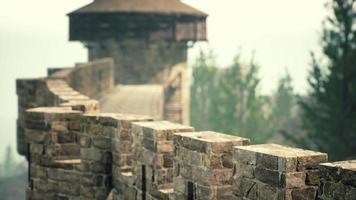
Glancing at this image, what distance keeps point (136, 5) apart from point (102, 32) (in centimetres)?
188

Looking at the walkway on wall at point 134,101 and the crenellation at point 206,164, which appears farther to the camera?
the walkway on wall at point 134,101

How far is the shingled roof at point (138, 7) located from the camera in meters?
30.1

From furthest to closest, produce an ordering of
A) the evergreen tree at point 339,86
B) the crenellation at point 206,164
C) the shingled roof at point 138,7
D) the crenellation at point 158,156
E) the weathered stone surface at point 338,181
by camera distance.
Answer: the shingled roof at point 138,7, the evergreen tree at point 339,86, the crenellation at point 158,156, the crenellation at point 206,164, the weathered stone surface at point 338,181

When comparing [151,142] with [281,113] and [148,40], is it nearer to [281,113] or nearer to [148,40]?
[148,40]

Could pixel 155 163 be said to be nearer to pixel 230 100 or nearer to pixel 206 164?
pixel 206 164

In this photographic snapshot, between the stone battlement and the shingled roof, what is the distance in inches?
693

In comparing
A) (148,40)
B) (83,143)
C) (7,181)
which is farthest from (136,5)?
(83,143)

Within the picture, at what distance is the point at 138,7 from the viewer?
1192 inches

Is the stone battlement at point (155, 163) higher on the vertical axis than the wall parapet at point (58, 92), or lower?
lower

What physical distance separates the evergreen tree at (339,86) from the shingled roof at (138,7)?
7.93 meters

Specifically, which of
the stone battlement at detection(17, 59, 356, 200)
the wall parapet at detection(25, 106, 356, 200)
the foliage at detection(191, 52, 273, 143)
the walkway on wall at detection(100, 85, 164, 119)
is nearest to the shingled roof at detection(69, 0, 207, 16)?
the walkway on wall at detection(100, 85, 164, 119)

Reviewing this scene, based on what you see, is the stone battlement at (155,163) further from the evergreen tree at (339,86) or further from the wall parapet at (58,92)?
the evergreen tree at (339,86)

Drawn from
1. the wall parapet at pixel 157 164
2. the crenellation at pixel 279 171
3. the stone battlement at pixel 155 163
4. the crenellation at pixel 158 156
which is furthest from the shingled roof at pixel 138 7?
the crenellation at pixel 279 171

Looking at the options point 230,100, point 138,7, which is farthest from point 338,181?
point 230,100
